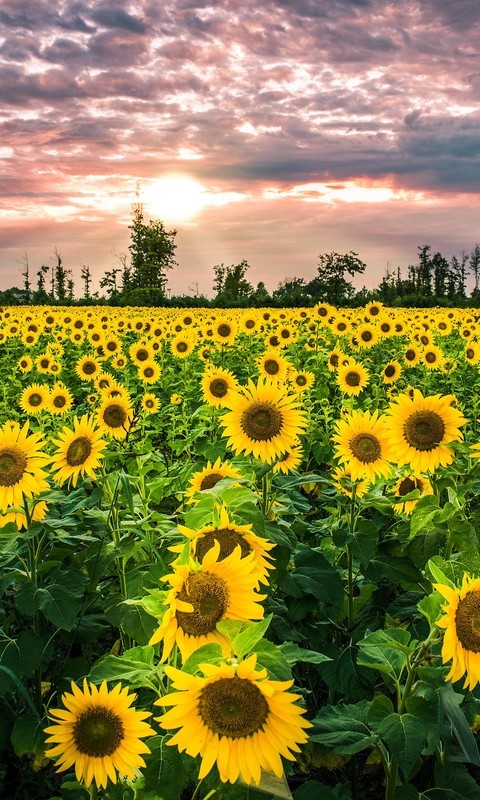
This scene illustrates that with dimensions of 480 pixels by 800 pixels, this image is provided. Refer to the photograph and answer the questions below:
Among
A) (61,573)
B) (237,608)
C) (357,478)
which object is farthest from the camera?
(357,478)

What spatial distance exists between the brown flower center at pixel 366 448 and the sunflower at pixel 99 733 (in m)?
1.75

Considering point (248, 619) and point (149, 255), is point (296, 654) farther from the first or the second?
point (149, 255)

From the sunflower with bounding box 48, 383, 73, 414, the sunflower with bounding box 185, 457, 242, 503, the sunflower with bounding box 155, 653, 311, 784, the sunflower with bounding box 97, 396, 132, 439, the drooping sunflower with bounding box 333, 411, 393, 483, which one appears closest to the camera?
the sunflower with bounding box 155, 653, 311, 784

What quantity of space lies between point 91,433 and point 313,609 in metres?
1.30

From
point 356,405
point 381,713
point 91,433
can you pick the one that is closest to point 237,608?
point 381,713

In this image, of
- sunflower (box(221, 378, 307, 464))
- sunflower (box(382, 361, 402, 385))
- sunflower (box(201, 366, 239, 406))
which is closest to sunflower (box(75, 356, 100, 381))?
sunflower (box(201, 366, 239, 406))

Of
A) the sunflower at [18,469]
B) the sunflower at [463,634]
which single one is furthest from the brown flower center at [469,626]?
the sunflower at [18,469]

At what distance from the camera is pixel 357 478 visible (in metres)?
3.20

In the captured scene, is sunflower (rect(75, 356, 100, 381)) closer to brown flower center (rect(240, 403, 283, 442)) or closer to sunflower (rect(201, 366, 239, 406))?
sunflower (rect(201, 366, 239, 406))

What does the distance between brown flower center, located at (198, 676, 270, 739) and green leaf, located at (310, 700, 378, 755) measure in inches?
22.9

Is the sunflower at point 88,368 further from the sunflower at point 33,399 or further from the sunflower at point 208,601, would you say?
the sunflower at point 208,601

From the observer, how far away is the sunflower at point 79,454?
311cm

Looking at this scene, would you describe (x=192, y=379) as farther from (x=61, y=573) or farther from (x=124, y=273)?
(x=124, y=273)

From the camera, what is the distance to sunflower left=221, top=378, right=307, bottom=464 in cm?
288
